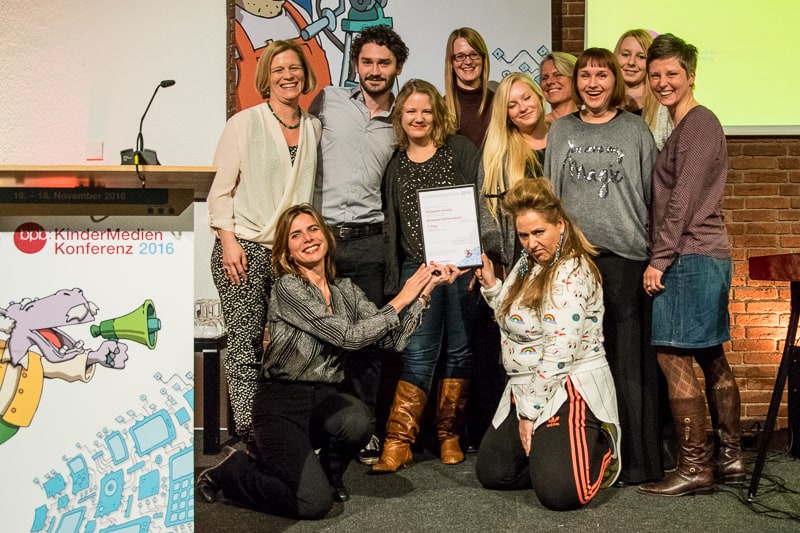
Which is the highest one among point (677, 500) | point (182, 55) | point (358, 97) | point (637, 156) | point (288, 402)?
point (182, 55)

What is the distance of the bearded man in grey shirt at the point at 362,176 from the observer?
3.56 m

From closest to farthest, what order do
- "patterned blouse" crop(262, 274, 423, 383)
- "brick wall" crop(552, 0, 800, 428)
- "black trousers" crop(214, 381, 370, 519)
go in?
1. "black trousers" crop(214, 381, 370, 519)
2. "patterned blouse" crop(262, 274, 423, 383)
3. "brick wall" crop(552, 0, 800, 428)

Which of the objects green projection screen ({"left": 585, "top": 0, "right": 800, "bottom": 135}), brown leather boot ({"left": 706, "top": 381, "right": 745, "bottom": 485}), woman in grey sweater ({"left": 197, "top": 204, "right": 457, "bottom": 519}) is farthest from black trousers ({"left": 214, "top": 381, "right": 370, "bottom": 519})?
green projection screen ({"left": 585, "top": 0, "right": 800, "bottom": 135})

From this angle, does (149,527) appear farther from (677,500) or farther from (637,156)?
(637,156)

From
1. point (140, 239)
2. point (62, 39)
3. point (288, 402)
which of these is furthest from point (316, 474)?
point (62, 39)

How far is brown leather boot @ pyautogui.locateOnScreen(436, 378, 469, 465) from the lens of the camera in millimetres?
3654

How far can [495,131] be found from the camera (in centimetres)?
354

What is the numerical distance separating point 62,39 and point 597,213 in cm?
296

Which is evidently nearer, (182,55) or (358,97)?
(358,97)

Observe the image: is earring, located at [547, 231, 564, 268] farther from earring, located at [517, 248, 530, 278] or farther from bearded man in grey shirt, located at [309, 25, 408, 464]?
bearded man in grey shirt, located at [309, 25, 408, 464]

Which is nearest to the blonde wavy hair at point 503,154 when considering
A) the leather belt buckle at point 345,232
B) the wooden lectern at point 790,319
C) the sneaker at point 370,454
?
the leather belt buckle at point 345,232

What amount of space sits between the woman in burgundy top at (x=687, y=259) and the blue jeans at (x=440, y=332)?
800 mm

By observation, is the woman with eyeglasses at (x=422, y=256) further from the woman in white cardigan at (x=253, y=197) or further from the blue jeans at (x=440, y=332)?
the woman in white cardigan at (x=253, y=197)

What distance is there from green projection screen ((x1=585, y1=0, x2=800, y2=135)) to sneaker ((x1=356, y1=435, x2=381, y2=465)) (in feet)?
7.84
